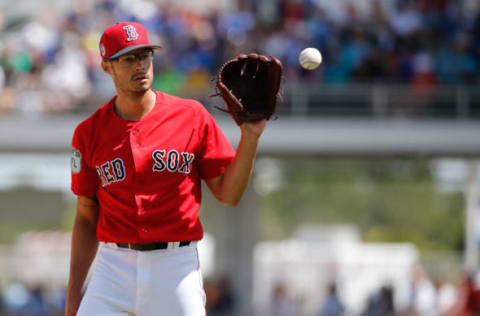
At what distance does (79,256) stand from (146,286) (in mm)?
503

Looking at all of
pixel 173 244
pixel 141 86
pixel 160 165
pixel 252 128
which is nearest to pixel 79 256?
pixel 173 244

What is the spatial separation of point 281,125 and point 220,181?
10.7 metres

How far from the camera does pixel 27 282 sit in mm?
15781

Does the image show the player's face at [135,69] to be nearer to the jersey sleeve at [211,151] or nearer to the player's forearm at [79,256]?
the jersey sleeve at [211,151]

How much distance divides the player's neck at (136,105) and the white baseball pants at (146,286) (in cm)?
60

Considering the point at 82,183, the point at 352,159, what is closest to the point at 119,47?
the point at 82,183

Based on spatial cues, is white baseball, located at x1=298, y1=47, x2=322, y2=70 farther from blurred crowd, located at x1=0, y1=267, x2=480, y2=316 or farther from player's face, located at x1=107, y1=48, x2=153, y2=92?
blurred crowd, located at x1=0, y1=267, x2=480, y2=316

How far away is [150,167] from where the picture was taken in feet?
11.8

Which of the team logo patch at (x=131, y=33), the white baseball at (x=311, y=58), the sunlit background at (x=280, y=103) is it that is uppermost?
the team logo patch at (x=131, y=33)

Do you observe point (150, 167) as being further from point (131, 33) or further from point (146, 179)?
point (131, 33)

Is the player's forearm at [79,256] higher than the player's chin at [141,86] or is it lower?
lower

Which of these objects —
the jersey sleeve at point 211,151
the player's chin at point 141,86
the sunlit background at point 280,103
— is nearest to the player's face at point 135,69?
the player's chin at point 141,86

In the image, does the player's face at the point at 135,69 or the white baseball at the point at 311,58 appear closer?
the player's face at the point at 135,69

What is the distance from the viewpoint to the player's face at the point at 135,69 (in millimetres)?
3629
